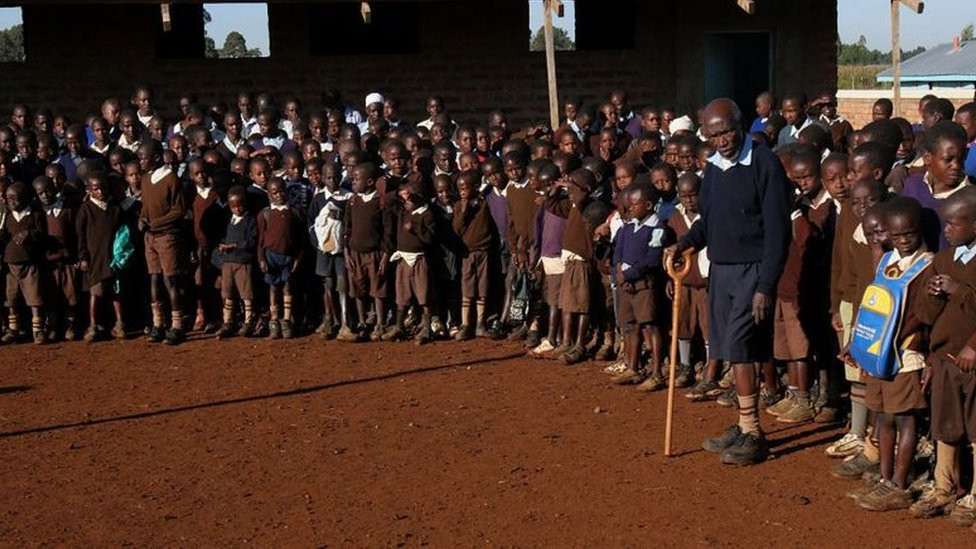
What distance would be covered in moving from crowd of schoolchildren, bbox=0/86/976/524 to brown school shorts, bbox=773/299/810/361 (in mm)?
12

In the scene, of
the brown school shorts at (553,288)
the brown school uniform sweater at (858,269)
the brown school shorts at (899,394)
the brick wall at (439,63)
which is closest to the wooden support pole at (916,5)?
the brick wall at (439,63)

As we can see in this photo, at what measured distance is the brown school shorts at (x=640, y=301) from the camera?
7.71 metres

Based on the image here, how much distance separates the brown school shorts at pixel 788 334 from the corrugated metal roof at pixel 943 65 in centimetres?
2724

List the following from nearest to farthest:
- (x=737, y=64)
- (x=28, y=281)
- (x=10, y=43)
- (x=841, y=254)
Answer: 1. (x=841, y=254)
2. (x=28, y=281)
3. (x=737, y=64)
4. (x=10, y=43)

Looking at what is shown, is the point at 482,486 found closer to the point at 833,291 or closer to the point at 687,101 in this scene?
the point at 833,291

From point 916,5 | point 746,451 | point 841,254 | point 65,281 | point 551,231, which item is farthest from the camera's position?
point 916,5

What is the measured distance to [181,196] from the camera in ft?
30.9

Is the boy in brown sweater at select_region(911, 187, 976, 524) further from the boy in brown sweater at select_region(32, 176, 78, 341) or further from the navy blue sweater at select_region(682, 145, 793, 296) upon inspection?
the boy in brown sweater at select_region(32, 176, 78, 341)

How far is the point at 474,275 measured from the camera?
934cm

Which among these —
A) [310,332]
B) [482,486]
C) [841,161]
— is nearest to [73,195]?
[310,332]

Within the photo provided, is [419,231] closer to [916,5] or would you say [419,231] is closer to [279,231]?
[279,231]

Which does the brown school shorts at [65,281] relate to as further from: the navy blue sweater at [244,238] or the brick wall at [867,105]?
the brick wall at [867,105]

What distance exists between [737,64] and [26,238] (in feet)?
30.6

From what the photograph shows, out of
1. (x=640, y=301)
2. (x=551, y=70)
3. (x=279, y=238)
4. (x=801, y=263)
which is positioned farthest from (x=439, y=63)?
(x=801, y=263)
